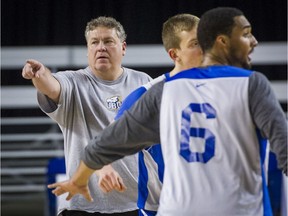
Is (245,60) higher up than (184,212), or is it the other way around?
(245,60)

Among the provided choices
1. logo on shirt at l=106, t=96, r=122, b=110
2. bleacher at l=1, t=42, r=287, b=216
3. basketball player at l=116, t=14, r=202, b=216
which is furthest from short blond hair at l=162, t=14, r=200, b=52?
bleacher at l=1, t=42, r=287, b=216

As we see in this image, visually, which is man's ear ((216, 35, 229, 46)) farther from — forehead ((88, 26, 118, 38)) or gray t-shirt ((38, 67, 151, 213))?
forehead ((88, 26, 118, 38))

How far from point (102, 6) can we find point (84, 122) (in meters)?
3.50

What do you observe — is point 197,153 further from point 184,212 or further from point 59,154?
point 59,154

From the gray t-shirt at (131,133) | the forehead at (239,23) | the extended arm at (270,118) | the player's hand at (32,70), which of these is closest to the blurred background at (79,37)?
the player's hand at (32,70)

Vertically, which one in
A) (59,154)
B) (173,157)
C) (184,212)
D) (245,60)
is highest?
(245,60)

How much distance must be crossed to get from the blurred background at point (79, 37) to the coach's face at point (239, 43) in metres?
4.39

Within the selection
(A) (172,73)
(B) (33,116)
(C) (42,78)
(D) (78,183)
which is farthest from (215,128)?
(B) (33,116)

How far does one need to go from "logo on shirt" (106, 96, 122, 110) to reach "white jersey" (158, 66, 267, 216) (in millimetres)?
1267

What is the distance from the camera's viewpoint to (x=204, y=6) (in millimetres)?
6625

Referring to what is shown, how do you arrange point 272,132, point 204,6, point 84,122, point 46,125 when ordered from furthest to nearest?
point 46,125 → point 204,6 → point 84,122 → point 272,132

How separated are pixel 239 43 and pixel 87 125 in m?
1.38

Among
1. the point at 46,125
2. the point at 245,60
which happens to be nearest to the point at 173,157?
the point at 245,60

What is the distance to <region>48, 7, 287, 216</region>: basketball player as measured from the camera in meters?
2.11
